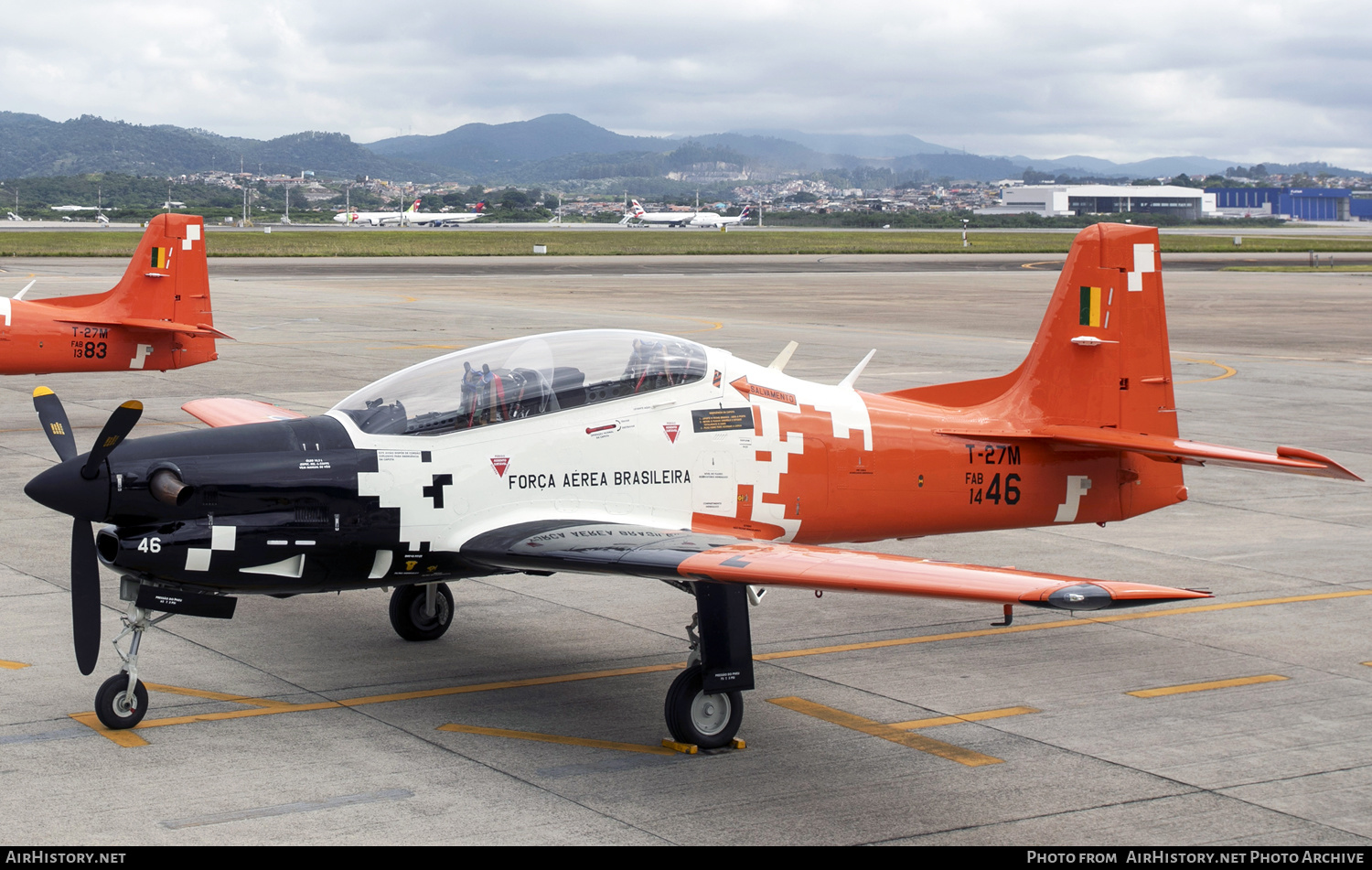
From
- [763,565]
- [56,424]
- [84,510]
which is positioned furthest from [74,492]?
[763,565]

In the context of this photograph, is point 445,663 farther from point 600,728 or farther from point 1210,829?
point 1210,829

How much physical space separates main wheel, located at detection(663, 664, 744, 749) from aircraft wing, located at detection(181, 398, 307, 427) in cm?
518

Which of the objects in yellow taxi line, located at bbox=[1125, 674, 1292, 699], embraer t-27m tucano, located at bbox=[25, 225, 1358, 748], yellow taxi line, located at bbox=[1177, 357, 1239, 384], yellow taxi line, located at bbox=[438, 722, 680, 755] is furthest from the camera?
yellow taxi line, located at bbox=[1177, 357, 1239, 384]

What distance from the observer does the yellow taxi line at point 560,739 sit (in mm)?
8023

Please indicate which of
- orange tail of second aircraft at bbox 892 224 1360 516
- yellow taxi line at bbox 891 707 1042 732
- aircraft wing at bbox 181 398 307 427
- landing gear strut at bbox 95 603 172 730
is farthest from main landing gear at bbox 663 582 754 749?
aircraft wing at bbox 181 398 307 427

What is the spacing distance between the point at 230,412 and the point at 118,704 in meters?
4.86

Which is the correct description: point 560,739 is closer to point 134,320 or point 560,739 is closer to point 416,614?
point 416,614

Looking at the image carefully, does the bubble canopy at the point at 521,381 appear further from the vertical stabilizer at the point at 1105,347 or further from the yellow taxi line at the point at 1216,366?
the yellow taxi line at the point at 1216,366

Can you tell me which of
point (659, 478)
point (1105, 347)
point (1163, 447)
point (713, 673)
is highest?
point (1105, 347)

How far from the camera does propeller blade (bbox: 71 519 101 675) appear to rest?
795 centimetres

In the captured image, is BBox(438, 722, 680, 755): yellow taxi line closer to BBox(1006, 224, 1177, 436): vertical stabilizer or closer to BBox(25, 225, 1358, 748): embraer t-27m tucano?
BBox(25, 225, 1358, 748): embraer t-27m tucano

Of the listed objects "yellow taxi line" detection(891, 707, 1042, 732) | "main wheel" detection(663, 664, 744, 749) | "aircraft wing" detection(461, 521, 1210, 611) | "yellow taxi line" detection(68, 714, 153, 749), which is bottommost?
"yellow taxi line" detection(891, 707, 1042, 732)

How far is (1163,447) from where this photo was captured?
32.7ft
